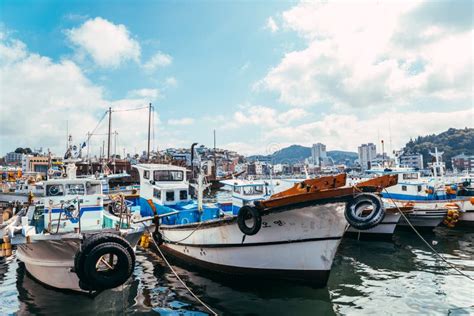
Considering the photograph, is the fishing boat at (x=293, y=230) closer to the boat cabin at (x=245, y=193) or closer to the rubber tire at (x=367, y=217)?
the rubber tire at (x=367, y=217)

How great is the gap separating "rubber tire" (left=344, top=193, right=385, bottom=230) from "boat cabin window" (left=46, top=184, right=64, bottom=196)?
10.5m

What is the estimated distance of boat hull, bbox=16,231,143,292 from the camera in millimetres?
8453

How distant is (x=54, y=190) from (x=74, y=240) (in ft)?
12.6

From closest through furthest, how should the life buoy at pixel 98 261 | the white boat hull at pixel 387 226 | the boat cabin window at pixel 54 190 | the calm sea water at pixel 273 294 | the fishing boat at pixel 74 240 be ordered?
1. the life buoy at pixel 98 261
2. the fishing boat at pixel 74 240
3. the calm sea water at pixel 273 294
4. the boat cabin window at pixel 54 190
5. the white boat hull at pixel 387 226

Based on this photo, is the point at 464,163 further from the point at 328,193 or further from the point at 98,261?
the point at 98,261

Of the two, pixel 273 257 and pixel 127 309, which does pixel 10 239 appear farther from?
pixel 273 257

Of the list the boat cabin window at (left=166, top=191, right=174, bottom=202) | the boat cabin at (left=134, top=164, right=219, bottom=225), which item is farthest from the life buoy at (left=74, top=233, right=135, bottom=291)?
the boat cabin window at (left=166, top=191, right=174, bottom=202)

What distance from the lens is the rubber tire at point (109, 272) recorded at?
24.4 feet

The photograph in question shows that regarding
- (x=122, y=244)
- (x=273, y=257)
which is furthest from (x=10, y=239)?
(x=273, y=257)

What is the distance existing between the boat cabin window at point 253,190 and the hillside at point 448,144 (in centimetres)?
12622

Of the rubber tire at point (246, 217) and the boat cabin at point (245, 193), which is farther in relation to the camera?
the boat cabin at point (245, 193)

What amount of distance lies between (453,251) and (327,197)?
10627 mm

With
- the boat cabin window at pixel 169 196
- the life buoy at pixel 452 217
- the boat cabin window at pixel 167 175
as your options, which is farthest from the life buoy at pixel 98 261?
the life buoy at pixel 452 217

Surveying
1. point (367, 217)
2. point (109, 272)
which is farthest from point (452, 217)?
point (109, 272)
